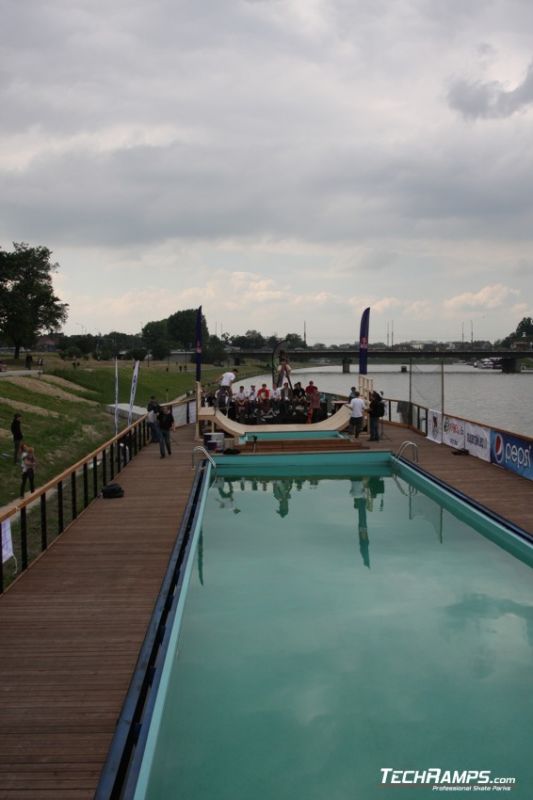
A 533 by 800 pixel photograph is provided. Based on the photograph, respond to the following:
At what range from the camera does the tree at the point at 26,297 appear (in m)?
71.1

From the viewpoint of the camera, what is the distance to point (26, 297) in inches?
2963

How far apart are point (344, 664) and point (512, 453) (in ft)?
38.1

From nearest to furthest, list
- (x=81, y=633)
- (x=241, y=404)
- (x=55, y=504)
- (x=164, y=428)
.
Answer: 1. (x=81, y=633)
2. (x=55, y=504)
3. (x=164, y=428)
4. (x=241, y=404)

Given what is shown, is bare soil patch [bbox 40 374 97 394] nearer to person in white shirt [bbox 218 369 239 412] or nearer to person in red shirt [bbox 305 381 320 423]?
person in white shirt [bbox 218 369 239 412]

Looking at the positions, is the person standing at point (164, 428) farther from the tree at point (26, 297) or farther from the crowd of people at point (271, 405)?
the tree at point (26, 297)

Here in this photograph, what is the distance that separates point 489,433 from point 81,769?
16649mm

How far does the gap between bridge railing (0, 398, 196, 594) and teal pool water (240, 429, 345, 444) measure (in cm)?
431

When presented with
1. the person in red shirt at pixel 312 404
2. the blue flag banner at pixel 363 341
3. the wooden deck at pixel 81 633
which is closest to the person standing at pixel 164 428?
A: the wooden deck at pixel 81 633

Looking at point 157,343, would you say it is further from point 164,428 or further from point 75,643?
point 75,643

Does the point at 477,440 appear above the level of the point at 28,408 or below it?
below

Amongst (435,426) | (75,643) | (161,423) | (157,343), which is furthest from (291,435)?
(157,343)

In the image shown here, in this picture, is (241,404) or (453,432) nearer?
(453,432)

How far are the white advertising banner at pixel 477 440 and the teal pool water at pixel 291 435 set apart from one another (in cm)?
500

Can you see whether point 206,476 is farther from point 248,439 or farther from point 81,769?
point 81,769
